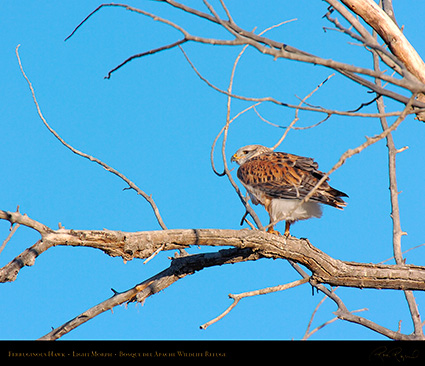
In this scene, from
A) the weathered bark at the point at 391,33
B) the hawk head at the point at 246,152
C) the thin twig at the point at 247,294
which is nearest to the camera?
the thin twig at the point at 247,294

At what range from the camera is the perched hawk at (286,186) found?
15.7 feet

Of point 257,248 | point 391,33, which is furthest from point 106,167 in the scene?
point 391,33

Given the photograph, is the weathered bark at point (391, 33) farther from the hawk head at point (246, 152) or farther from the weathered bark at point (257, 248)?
the hawk head at point (246, 152)

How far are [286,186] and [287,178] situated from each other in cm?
16

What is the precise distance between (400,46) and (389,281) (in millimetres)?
1945

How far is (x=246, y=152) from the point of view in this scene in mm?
6578

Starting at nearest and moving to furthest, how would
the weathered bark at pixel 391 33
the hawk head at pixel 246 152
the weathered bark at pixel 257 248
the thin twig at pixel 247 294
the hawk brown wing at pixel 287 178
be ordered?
1. the thin twig at pixel 247 294
2. the weathered bark at pixel 257 248
3. the weathered bark at pixel 391 33
4. the hawk brown wing at pixel 287 178
5. the hawk head at pixel 246 152

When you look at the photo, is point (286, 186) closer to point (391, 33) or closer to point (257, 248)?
point (257, 248)

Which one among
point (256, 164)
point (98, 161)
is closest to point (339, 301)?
point (256, 164)

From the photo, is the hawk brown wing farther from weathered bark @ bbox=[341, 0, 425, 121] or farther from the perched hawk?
weathered bark @ bbox=[341, 0, 425, 121]

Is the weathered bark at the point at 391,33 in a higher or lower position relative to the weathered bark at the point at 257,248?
higher

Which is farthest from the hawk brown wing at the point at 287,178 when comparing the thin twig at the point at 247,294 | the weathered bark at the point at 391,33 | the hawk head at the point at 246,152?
the weathered bark at the point at 391,33

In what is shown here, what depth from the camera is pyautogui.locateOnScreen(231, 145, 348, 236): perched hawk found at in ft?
15.7
